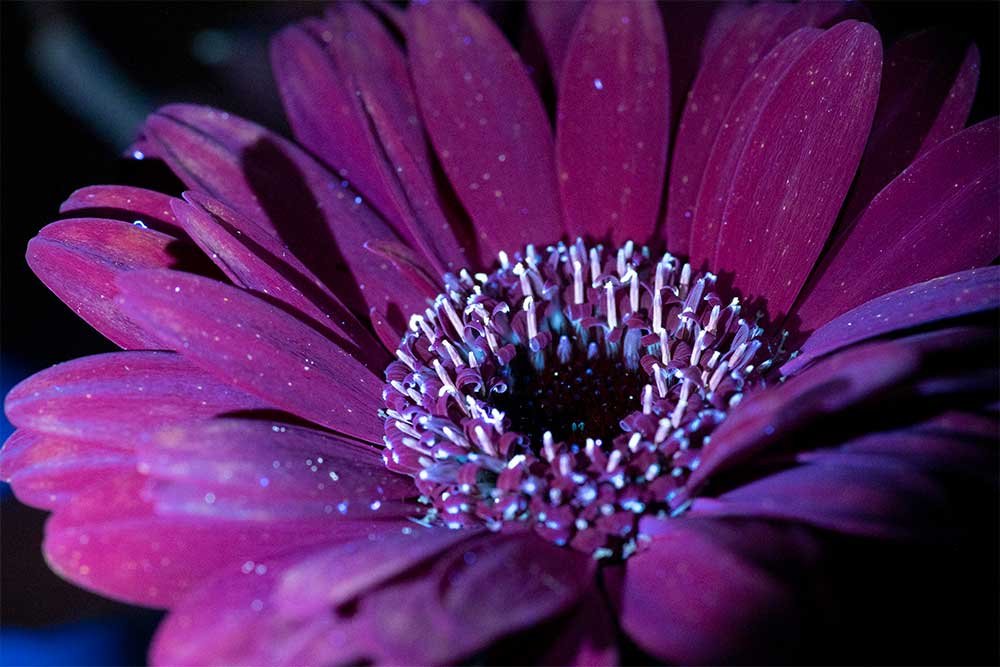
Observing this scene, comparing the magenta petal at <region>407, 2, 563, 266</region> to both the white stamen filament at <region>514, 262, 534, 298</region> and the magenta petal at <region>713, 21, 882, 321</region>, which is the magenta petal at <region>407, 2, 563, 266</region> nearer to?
the white stamen filament at <region>514, 262, 534, 298</region>

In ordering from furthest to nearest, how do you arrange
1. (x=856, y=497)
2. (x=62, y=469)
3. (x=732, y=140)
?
(x=732, y=140), (x=62, y=469), (x=856, y=497)

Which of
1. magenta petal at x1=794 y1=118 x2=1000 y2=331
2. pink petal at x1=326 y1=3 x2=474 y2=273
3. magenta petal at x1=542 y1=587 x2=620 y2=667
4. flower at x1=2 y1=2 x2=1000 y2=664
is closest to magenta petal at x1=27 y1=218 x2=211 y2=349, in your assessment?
flower at x1=2 y1=2 x2=1000 y2=664

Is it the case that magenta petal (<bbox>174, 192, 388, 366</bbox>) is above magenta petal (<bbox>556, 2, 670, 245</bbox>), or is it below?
below

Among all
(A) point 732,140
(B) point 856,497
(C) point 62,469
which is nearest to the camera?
(B) point 856,497

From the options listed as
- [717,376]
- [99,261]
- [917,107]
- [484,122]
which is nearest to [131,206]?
[99,261]

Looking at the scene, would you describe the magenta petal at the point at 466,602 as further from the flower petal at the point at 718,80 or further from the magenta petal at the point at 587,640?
the flower petal at the point at 718,80

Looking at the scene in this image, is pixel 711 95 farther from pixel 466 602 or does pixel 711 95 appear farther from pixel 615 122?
pixel 466 602

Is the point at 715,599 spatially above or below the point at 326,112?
below
